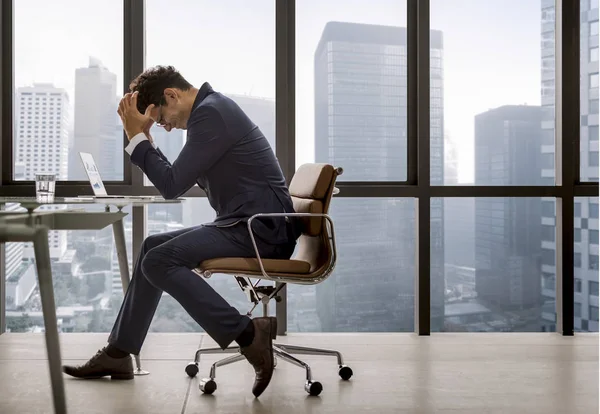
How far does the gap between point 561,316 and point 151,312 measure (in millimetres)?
2461

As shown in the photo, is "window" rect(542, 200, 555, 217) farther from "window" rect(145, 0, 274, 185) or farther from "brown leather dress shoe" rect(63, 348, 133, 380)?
"brown leather dress shoe" rect(63, 348, 133, 380)

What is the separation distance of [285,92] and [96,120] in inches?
43.7

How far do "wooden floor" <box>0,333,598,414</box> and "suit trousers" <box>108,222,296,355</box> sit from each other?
9.9 inches

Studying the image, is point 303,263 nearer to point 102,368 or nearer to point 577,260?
point 102,368

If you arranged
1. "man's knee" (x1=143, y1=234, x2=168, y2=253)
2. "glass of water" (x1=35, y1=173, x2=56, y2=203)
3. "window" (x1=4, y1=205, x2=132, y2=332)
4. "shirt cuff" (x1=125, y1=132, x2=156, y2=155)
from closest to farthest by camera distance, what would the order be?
"shirt cuff" (x1=125, y1=132, x2=156, y2=155), "man's knee" (x1=143, y1=234, x2=168, y2=253), "glass of water" (x1=35, y1=173, x2=56, y2=203), "window" (x1=4, y1=205, x2=132, y2=332)

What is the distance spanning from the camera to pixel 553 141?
4016 mm

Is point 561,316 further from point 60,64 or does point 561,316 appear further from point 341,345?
point 60,64

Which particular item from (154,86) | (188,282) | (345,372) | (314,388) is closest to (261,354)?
(314,388)

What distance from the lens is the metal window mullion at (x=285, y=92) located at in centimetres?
385

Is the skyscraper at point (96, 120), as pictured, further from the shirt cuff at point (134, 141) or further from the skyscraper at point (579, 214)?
the skyscraper at point (579, 214)

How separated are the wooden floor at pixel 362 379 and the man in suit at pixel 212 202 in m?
0.18

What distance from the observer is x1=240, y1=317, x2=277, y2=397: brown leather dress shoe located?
258 cm

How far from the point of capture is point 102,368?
2826mm

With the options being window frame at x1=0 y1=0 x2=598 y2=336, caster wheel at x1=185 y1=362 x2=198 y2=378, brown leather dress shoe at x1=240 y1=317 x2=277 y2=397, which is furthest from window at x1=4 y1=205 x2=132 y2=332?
brown leather dress shoe at x1=240 y1=317 x2=277 y2=397
